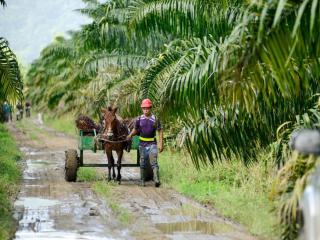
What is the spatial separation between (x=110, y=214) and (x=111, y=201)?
50.6 inches

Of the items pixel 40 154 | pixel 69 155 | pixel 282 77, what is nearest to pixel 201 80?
pixel 282 77

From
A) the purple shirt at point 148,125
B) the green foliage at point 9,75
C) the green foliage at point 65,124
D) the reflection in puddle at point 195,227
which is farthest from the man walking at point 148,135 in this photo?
the green foliage at point 65,124

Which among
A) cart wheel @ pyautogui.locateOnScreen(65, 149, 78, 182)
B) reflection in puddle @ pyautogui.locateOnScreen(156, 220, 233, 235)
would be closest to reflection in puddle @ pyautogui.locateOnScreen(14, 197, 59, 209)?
cart wheel @ pyautogui.locateOnScreen(65, 149, 78, 182)

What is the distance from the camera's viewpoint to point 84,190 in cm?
1382

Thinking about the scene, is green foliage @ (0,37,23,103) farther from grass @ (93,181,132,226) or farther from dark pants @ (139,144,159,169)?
dark pants @ (139,144,159,169)

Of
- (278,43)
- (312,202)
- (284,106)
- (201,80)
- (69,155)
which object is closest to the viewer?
(312,202)

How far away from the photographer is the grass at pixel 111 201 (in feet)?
34.2

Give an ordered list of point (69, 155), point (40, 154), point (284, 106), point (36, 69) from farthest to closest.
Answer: point (36, 69), point (40, 154), point (69, 155), point (284, 106)

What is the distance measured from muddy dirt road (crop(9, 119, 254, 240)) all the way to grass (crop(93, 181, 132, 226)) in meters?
0.05

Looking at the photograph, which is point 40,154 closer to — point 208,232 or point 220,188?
point 220,188

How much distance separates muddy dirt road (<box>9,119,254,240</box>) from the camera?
9.30m

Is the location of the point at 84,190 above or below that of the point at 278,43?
below

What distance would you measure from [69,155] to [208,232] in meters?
6.52

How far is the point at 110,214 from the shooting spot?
35.9ft
